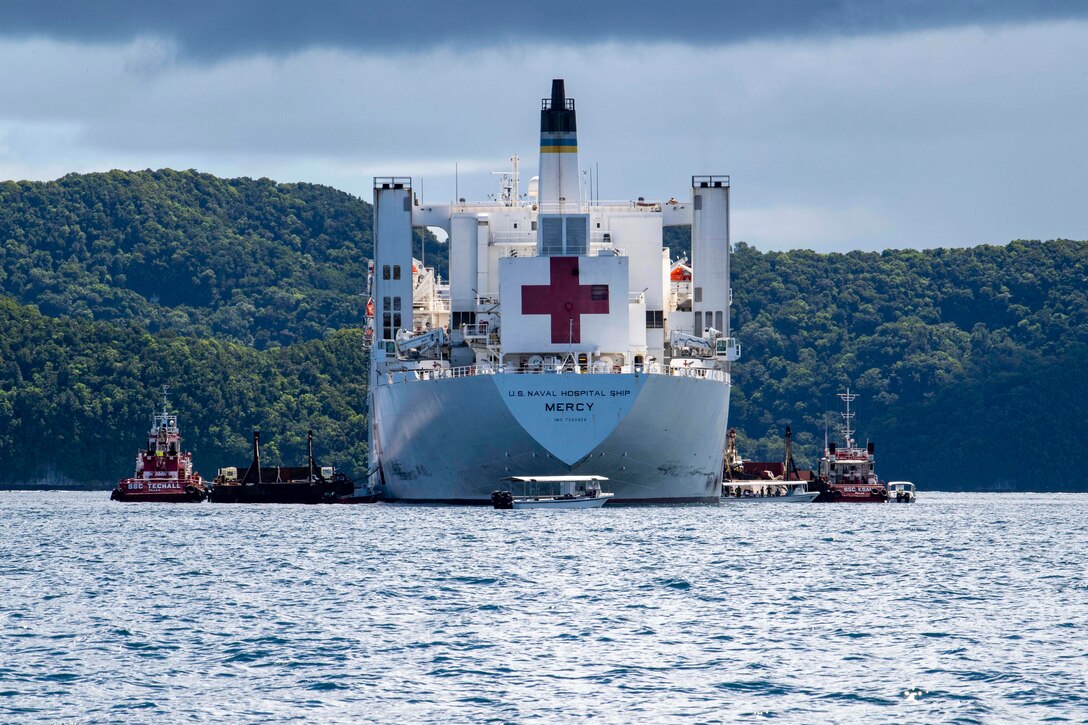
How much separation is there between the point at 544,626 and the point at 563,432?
33.1m

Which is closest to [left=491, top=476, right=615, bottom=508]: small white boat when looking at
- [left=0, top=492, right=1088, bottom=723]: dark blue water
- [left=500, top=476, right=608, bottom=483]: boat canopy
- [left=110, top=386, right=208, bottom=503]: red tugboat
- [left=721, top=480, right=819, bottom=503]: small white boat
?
[left=500, top=476, right=608, bottom=483]: boat canopy

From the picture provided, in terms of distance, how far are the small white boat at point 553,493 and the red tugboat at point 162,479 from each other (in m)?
33.2

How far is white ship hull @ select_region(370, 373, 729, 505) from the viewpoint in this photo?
7256 cm

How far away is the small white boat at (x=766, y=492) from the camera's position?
107688mm

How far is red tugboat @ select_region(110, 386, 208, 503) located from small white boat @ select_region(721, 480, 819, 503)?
2708cm

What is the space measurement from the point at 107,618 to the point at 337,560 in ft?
45.3

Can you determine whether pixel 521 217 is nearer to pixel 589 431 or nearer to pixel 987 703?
pixel 589 431

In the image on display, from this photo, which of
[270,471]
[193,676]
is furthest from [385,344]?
[193,676]

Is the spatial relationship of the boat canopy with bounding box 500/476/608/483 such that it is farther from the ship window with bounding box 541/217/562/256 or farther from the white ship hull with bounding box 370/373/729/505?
the ship window with bounding box 541/217/562/256

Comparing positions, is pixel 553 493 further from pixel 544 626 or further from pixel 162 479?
pixel 162 479

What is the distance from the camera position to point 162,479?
108m

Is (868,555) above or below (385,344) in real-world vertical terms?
below

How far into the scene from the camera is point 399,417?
8475 cm

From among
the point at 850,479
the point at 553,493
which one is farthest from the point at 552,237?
the point at 850,479
